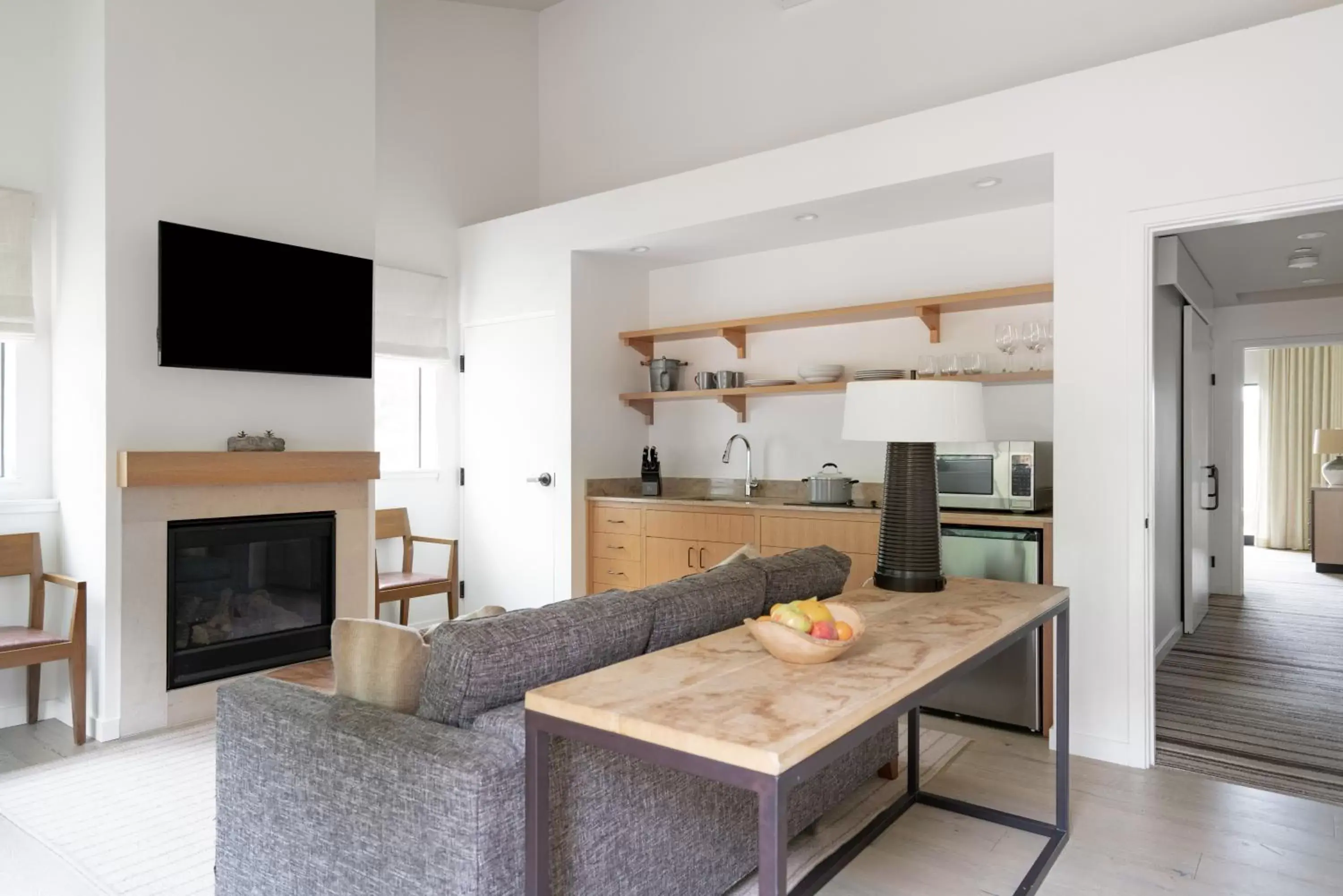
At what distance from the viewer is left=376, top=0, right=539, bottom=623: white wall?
548 centimetres

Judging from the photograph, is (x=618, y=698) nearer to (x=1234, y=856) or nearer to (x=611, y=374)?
(x=1234, y=856)

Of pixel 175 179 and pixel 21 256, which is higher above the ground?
pixel 175 179

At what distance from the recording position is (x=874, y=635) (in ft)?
6.76

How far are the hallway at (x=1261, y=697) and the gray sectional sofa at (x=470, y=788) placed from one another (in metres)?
2.24

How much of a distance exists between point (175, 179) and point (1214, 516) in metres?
7.49

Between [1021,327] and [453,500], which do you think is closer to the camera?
[1021,327]

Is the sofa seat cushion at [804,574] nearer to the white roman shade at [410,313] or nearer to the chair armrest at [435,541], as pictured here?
the chair armrest at [435,541]

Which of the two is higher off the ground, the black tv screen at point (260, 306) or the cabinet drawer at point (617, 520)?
the black tv screen at point (260, 306)

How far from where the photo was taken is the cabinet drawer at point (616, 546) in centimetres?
515

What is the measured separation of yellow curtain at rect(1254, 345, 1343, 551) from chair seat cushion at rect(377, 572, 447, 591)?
373 inches

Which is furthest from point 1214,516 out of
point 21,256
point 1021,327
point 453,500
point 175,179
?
point 21,256

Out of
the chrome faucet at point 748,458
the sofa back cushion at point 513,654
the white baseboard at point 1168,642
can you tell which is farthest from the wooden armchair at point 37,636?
the white baseboard at point 1168,642

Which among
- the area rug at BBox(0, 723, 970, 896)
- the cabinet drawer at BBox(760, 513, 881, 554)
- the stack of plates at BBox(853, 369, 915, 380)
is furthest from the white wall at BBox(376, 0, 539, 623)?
the stack of plates at BBox(853, 369, 915, 380)

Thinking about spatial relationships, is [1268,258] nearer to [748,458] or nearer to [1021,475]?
[1021,475]
